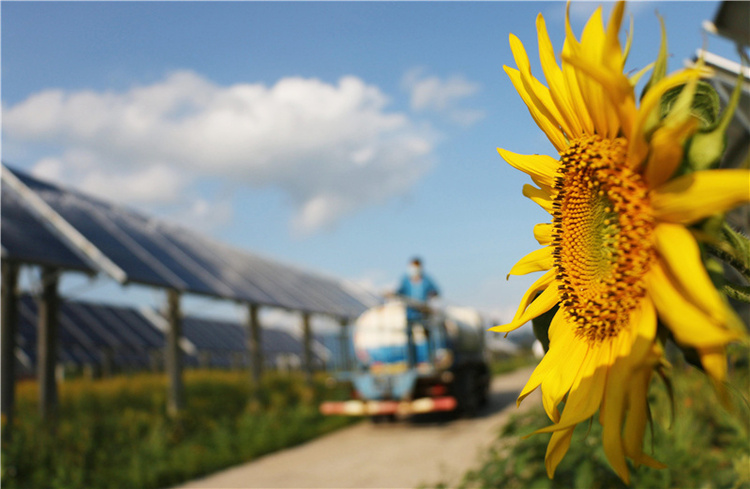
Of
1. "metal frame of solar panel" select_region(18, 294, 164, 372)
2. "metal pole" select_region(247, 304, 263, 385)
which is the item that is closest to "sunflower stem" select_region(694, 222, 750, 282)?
"metal pole" select_region(247, 304, 263, 385)

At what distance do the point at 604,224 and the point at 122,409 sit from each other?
1098 centimetres

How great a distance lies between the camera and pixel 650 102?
628 millimetres

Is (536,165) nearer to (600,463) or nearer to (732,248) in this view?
(732,248)

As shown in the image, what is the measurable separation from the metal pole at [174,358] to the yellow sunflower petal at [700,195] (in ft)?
33.1

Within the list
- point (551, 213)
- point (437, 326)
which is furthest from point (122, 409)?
point (551, 213)

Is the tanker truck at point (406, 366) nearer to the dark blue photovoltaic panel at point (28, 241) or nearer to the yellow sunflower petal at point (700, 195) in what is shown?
the dark blue photovoltaic panel at point (28, 241)

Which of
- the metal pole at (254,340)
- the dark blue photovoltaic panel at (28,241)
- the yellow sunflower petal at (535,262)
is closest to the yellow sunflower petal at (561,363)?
the yellow sunflower petal at (535,262)

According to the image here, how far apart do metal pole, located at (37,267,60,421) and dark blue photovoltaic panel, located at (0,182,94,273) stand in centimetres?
40

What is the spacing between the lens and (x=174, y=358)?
10328mm

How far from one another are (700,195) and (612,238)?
17cm

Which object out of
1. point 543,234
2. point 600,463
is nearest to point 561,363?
point 543,234

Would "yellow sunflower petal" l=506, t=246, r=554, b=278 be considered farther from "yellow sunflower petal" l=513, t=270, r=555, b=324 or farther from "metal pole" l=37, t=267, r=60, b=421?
"metal pole" l=37, t=267, r=60, b=421

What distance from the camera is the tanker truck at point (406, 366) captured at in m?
10.2

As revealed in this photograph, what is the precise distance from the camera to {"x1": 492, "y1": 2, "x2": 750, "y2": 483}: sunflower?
0.59 m
